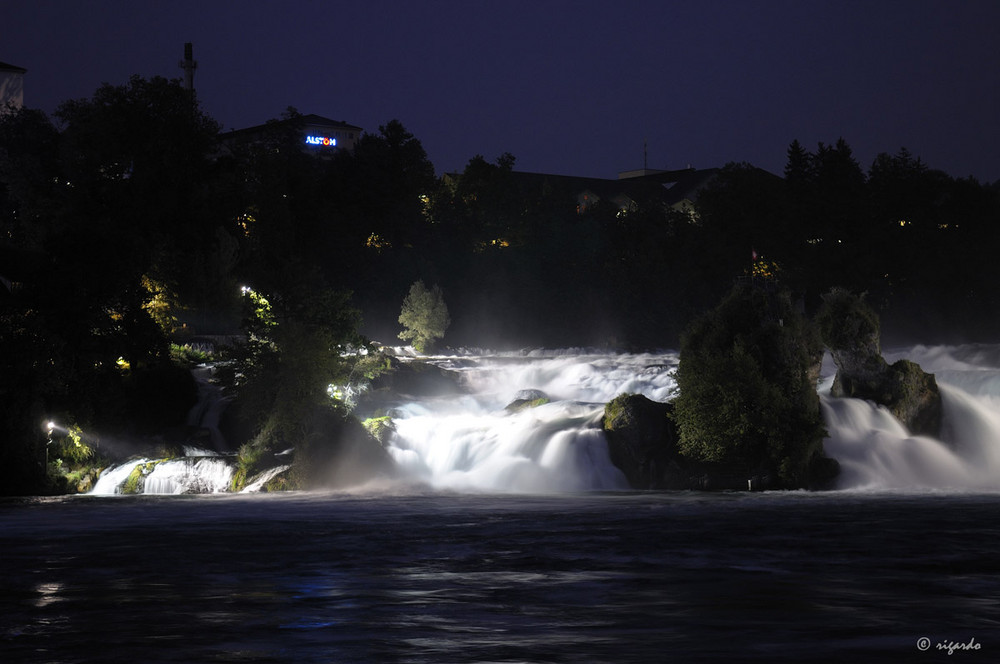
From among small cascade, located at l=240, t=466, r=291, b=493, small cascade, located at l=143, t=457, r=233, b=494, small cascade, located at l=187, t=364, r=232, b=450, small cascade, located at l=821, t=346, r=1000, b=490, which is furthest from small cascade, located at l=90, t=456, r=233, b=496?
small cascade, located at l=821, t=346, r=1000, b=490

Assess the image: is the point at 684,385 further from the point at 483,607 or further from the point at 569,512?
the point at 483,607

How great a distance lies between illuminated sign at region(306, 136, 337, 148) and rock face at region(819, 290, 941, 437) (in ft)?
363

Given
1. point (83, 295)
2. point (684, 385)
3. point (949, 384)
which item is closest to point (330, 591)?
point (684, 385)

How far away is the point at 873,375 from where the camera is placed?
4047 centimetres

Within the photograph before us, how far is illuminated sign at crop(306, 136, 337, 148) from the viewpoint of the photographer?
477ft

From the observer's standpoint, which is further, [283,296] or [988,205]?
[988,205]

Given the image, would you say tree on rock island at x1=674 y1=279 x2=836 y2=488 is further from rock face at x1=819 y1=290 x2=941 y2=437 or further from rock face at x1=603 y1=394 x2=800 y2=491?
rock face at x1=819 y1=290 x2=941 y2=437

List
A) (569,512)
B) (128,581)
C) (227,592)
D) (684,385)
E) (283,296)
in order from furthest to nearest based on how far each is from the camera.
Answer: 1. (283,296)
2. (684,385)
3. (569,512)
4. (128,581)
5. (227,592)

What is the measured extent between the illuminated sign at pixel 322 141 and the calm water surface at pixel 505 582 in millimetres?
118377

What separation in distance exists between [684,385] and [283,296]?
53.7 feet

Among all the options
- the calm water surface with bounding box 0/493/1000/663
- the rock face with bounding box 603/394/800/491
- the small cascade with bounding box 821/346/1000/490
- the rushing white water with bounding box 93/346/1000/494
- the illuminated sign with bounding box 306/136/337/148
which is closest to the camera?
the calm water surface with bounding box 0/493/1000/663

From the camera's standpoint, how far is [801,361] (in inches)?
1454

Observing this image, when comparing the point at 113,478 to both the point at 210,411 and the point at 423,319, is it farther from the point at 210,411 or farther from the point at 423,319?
the point at 423,319

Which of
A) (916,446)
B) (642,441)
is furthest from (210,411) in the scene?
(916,446)
